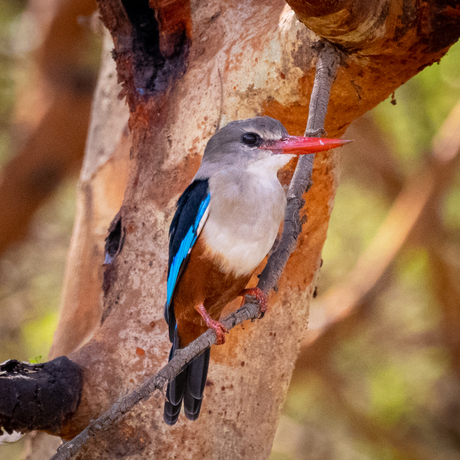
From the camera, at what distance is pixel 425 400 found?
18.5 feet

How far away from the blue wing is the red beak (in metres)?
0.21

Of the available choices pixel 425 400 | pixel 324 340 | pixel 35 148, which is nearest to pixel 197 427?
pixel 324 340

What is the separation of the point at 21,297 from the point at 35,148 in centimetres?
334

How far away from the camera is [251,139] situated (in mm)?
1403

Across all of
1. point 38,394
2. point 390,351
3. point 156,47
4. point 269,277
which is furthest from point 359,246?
point 269,277

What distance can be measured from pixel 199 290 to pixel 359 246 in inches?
233

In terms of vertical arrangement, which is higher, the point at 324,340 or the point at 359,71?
the point at 359,71

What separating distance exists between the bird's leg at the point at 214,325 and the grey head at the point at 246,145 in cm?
37

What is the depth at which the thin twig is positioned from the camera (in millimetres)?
1109

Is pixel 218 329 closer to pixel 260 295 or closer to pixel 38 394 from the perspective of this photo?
pixel 260 295

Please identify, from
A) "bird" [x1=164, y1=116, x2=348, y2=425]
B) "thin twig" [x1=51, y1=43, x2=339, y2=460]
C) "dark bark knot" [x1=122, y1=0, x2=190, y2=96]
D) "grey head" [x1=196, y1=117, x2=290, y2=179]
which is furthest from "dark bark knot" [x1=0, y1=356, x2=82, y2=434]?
"dark bark knot" [x1=122, y1=0, x2=190, y2=96]

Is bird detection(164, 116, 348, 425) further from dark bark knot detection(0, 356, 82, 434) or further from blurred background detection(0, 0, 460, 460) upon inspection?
blurred background detection(0, 0, 460, 460)

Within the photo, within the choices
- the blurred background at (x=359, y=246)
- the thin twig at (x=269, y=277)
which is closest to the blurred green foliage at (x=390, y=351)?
the blurred background at (x=359, y=246)

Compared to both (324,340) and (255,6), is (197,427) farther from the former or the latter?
(324,340)
